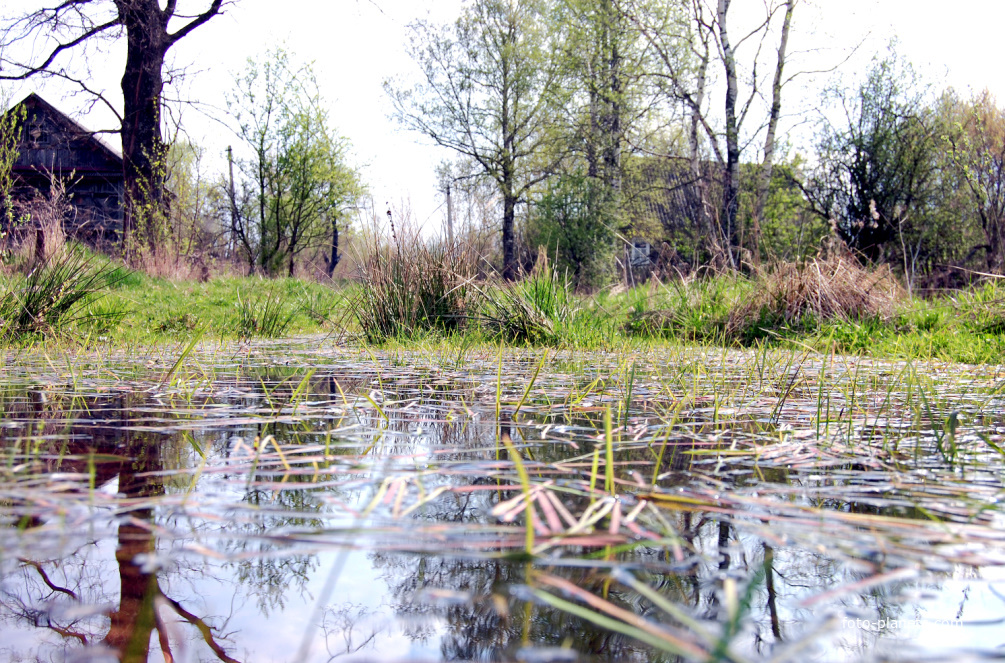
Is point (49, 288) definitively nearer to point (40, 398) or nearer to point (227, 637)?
point (40, 398)

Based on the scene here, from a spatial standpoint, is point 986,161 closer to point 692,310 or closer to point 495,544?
point 692,310

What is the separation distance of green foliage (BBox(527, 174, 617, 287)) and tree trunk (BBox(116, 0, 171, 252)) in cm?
782

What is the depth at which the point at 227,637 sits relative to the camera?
63 cm

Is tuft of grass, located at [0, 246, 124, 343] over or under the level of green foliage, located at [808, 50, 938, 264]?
under

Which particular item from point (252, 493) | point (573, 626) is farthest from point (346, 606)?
point (252, 493)

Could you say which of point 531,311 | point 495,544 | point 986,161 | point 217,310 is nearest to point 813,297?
point 531,311

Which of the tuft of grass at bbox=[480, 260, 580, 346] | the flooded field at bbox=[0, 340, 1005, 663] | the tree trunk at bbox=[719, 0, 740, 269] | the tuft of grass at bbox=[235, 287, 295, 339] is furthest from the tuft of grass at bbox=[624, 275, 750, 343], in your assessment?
the tree trunk at bbox=[719, 0, 740, 269]

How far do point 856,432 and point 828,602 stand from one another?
40.5 inches

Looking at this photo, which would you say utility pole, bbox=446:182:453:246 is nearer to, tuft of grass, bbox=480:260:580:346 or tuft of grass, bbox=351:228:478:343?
tuft of grass, bbox=351:228:478:343

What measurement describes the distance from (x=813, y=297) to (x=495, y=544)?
16.1 feet

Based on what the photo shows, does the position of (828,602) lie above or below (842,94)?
below

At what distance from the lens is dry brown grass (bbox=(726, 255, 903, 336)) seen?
198 inches

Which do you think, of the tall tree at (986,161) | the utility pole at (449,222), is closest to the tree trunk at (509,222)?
the tall tree at (986,161)

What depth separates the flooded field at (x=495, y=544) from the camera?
603 mm
